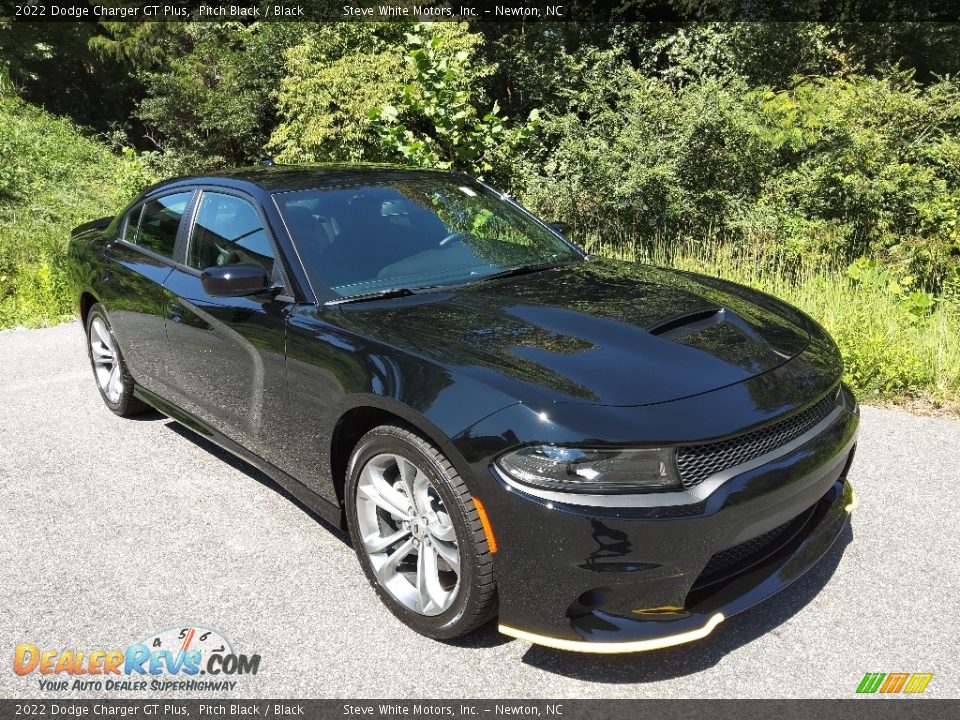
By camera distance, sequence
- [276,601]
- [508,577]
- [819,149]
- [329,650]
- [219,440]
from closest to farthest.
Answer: [508,577], [329,650], [276,601], [219,440], [819,149]

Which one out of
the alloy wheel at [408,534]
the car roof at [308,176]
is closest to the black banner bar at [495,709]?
the alloy wheel at [408,534]

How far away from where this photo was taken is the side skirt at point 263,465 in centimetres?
321

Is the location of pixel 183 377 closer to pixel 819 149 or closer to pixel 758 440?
pixel 758 440

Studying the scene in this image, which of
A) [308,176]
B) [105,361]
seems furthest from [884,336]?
[105,361]

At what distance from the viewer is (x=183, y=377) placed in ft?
13.5

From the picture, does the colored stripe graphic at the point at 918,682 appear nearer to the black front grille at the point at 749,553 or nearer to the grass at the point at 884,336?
the black front grille at the point at 749,553

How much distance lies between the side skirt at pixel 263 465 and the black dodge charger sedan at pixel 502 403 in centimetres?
2

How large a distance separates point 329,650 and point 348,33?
48.8ft

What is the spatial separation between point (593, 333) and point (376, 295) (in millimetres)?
951

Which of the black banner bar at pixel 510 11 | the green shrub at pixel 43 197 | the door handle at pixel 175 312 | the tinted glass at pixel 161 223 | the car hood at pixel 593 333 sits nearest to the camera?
the car hood at pixel 593 333

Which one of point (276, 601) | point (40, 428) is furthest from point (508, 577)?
point (40, 428)

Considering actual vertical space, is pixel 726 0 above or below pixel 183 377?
above

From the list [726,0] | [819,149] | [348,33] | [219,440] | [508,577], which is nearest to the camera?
[508,577]

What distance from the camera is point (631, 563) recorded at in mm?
2307
